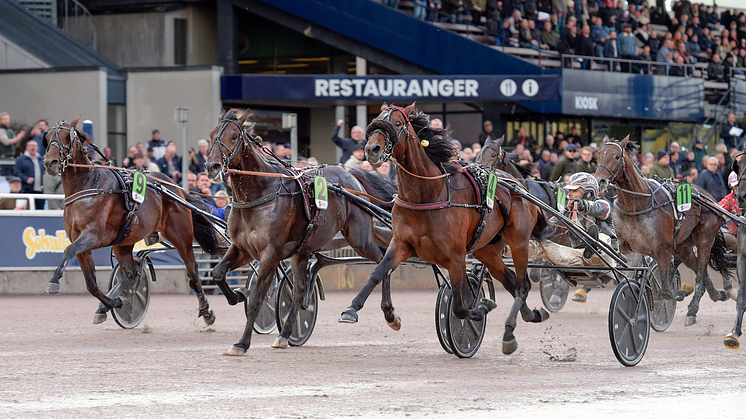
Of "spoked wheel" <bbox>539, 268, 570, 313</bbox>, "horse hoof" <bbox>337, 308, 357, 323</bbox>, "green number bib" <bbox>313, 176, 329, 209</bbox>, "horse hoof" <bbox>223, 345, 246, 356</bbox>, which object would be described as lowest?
"spoked wheel" <bbox>539, 268, 570, 313</bbox>

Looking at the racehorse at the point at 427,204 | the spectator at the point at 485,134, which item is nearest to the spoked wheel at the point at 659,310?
the racehorse at the point at 427,204

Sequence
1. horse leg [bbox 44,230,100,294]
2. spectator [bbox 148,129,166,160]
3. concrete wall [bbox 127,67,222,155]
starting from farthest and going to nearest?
1. concrete wall [bbox 127,67,222,155]
2. spectator [bbox 148,129,166,160]
3. horse leg [bbox 44,230,100,294]

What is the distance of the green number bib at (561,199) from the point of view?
10445mm

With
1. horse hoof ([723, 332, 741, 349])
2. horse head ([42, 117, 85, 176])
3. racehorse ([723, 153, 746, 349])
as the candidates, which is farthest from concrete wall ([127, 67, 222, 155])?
horse hoof ([723, 332, 741, 349])

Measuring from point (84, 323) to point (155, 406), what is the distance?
A: 5715 millimetres

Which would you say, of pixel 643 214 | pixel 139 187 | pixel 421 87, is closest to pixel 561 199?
pixel 643 214

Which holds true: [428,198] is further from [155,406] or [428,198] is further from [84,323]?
[84,323]

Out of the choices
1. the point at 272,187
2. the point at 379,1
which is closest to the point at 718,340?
the point at 272,187

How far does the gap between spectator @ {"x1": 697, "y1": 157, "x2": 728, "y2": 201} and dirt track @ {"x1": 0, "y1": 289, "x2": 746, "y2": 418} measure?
17.6ft

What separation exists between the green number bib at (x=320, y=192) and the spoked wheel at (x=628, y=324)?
104 inches

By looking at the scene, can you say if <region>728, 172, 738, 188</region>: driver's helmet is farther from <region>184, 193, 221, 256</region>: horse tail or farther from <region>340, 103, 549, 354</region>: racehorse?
<region>184, 193, 221, 256</region>: horse tail

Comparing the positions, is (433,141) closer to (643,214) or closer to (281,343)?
(281,343)

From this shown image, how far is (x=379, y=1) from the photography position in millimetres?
25719

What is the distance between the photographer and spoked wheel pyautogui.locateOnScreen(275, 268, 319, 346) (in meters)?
9.77
